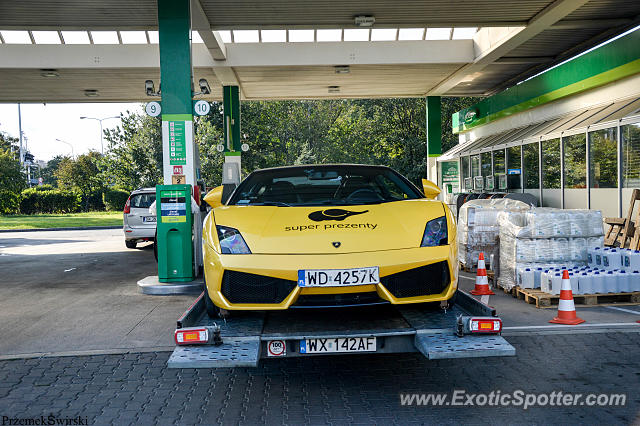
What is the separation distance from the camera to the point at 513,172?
17.4 m

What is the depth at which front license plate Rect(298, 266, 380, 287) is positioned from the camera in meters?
3.63

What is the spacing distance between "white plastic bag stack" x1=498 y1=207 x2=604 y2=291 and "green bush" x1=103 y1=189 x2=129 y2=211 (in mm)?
36539

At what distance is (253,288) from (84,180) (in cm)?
4540

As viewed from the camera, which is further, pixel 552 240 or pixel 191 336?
pixel 552 240

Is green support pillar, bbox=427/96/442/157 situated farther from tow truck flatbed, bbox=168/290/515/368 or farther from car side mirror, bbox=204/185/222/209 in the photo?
tow truck flatbed, bbox=168/290/515/368

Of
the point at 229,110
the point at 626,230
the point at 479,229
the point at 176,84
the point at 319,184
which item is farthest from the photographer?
the point at 229,110

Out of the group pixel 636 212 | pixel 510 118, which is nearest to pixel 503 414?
pixel 636 212

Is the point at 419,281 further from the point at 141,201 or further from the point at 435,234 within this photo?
the point at 141,201

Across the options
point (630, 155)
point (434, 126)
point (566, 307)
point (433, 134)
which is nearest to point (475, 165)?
point (433, 134)

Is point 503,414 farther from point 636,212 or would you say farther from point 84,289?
point 636,212

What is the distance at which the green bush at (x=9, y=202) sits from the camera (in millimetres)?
35156

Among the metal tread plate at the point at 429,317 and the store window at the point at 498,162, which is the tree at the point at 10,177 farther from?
the metal tread plate at the point at 429,317

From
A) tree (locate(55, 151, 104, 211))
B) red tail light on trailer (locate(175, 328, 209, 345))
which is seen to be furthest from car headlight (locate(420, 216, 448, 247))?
tree (locate(55, 151, 104, 211))

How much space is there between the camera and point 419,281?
3809 millimetres
